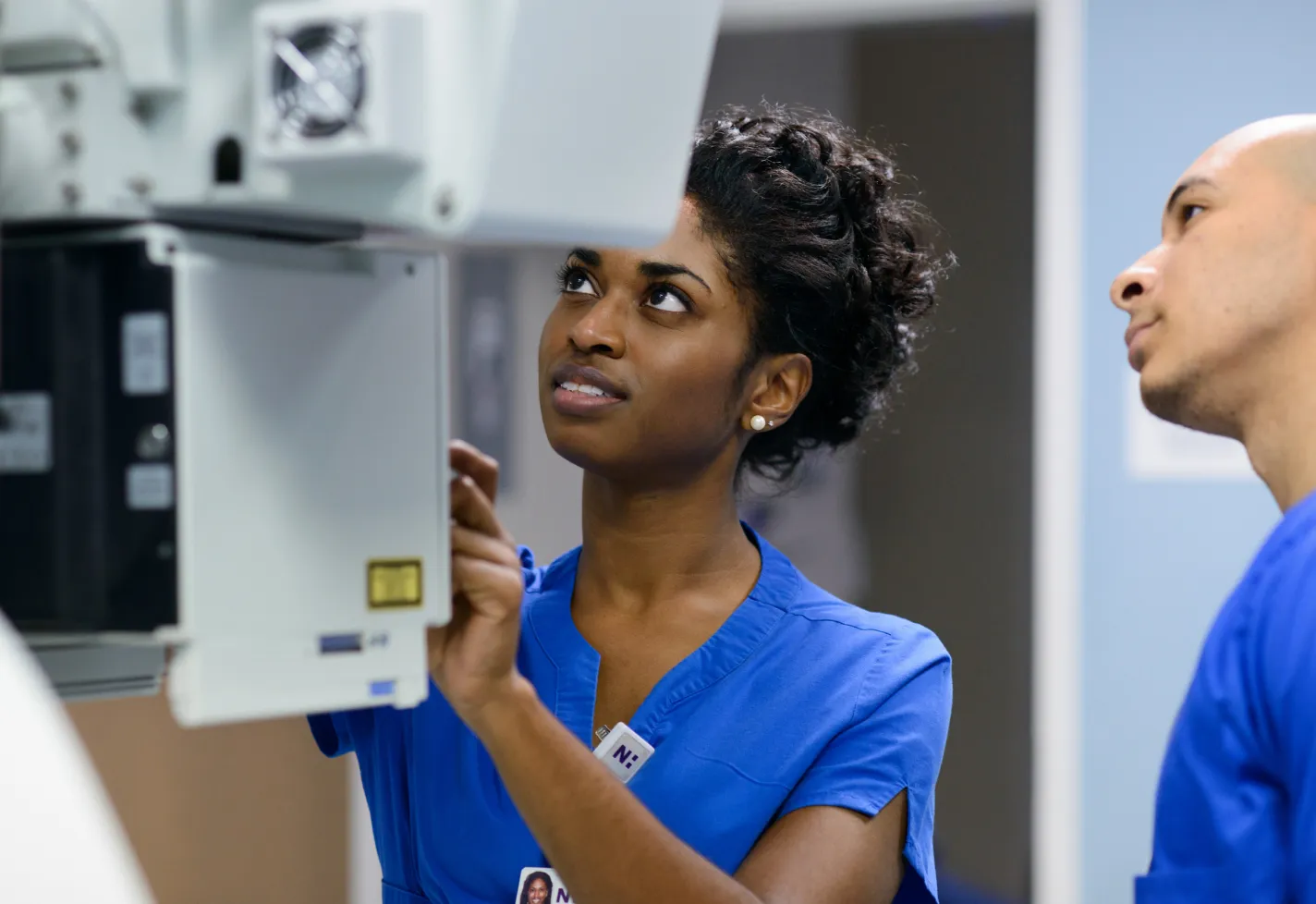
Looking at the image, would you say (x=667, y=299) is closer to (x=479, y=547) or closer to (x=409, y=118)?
(x=479, y=547)

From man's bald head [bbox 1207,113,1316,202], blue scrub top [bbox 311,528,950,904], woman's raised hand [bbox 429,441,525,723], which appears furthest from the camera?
blue scrub top [bbox 311,528,950,904]

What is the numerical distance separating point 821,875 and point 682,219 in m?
0.59

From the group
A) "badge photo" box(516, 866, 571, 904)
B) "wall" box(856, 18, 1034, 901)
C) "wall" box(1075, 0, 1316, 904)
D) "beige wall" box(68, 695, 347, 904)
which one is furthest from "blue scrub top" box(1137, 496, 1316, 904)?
"wall" box(856, 18, 1034, 901)

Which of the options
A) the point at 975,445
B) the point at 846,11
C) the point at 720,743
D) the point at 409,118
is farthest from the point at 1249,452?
the point at 975,445

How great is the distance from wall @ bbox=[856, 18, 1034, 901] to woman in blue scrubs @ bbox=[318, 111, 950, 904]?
70.8 inches

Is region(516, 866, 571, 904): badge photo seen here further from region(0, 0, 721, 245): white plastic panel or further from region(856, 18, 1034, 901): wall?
region(856, 18, 1034, 901): wall

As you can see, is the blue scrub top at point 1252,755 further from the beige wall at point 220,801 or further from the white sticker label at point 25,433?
the beige wall at point 220,801

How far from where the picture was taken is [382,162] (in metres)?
0.73

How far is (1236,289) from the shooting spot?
1063mm

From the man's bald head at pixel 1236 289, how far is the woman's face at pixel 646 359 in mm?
359

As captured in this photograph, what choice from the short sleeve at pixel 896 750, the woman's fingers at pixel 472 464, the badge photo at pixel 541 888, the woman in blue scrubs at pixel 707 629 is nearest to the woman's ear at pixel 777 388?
the woman in blue scrubs at pixel 707 629

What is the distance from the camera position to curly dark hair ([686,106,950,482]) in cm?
132

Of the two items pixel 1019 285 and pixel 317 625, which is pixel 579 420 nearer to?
pixel 317 625

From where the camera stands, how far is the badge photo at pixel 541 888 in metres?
1.15
